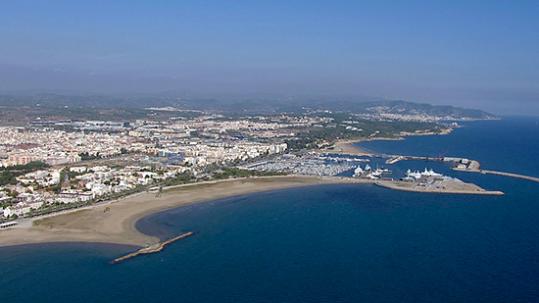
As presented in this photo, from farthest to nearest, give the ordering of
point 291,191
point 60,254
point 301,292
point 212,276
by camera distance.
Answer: point 291,191 → point 60,254 → point 212,276 → point 301,292

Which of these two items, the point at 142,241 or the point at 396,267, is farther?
the point at 142,241

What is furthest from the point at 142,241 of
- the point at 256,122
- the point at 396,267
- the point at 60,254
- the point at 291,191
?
the point at 256,122

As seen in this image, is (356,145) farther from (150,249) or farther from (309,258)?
(150,249)

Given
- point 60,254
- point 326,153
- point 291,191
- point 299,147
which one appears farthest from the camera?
point 299,147

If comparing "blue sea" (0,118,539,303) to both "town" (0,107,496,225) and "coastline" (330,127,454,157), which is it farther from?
"coastline" (330,127,454,157)

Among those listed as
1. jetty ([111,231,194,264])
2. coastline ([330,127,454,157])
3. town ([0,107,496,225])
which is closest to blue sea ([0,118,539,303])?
jetty ([111,231,194,264])

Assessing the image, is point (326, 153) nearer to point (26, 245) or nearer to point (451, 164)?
point (451, 164)
